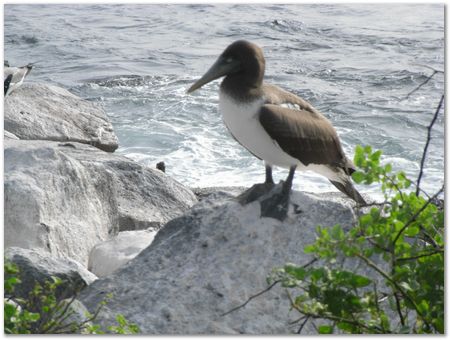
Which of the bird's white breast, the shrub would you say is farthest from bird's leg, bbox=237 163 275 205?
the shrub

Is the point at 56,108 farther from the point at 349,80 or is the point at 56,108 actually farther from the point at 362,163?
the point at 362,163

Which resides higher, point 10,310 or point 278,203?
point 278,203

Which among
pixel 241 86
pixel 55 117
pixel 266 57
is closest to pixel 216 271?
pixel 241 86

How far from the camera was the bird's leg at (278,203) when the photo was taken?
14.7ft

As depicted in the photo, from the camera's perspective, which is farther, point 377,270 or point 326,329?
point 326,329

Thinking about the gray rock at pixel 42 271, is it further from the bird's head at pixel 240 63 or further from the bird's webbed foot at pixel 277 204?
the bird's head at pixel 240 63

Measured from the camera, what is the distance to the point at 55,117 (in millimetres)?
8531

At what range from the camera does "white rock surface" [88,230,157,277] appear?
18.1 ft

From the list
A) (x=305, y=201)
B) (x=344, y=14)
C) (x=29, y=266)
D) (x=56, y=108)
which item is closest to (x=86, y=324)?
(x=29, y=266)

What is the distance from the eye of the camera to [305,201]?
454 cm

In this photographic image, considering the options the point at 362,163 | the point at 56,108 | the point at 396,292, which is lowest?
the point at 56,108

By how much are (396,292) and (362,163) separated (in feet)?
1.85

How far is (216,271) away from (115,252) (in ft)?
4.67

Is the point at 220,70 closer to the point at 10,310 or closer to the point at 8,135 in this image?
the point at 10,310
